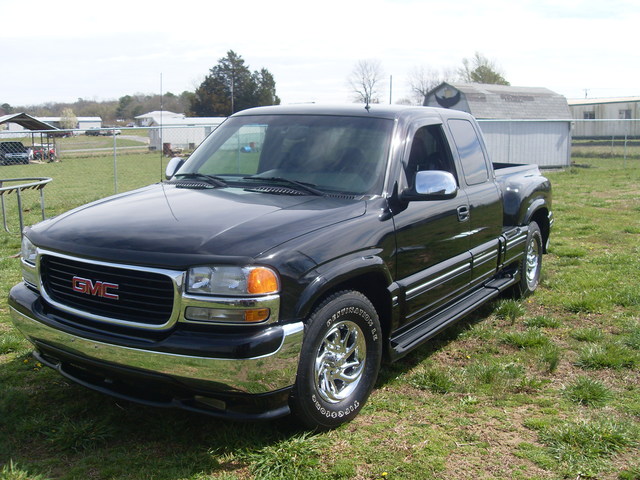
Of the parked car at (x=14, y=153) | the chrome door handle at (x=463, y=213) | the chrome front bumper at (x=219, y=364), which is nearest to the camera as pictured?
the chrome front bumper at (x=219, y=364)

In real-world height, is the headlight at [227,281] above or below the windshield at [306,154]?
below

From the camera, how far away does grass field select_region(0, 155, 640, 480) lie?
3.31 meters

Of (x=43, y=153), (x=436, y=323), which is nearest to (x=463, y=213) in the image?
(x=436, y=323)

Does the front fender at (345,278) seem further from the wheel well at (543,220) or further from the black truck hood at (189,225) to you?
the wheel well at (543,220)

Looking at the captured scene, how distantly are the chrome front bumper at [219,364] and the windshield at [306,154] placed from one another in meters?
1.34

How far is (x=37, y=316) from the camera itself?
11.7 feet

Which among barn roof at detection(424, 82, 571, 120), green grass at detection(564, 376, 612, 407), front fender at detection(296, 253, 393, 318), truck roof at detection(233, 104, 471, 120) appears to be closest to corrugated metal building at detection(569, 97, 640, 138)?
barn roof at detection(424, 82, 571, 120)

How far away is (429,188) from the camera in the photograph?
412 cm

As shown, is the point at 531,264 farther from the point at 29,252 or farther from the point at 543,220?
the point at 29,252

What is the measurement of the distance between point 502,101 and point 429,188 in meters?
29.3

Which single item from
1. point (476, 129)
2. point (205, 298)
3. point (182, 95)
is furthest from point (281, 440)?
point (182, 95)

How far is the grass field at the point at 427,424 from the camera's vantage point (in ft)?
10.9

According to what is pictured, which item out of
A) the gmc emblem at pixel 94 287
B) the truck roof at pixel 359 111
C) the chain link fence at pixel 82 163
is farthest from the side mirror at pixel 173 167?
the gmc emblem at pixel 94 287

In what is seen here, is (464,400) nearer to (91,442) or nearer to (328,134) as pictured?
(328,134)
